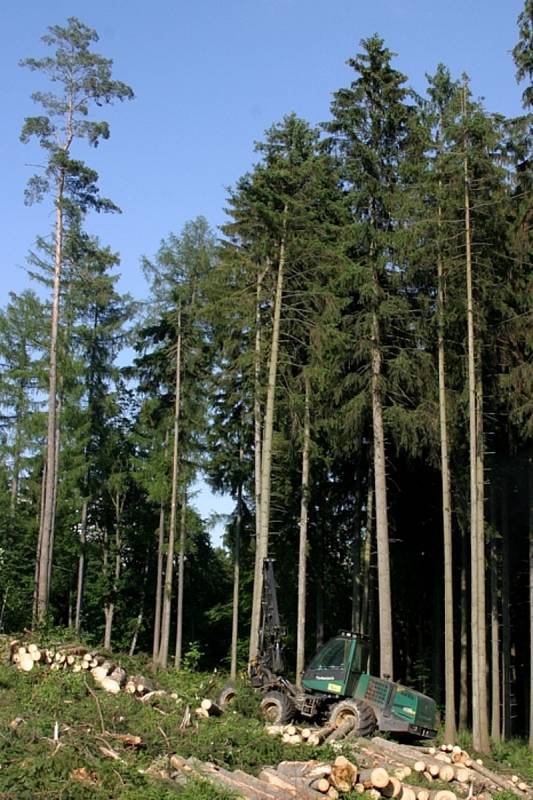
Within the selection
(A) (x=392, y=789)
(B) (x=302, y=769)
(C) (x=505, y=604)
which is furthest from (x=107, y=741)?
(C) (x=505, y=604)

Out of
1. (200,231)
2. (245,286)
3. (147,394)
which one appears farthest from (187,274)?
(245,286)

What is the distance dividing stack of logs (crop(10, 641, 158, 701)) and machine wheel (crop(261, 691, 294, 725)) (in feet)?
6.47

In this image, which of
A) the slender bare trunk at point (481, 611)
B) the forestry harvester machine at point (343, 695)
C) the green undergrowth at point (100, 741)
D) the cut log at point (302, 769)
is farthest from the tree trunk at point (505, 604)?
the cut log at point (302, 769)

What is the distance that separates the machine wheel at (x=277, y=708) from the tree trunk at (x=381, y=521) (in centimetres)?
295

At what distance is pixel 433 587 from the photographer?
29.3m

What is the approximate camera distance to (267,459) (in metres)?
19.2

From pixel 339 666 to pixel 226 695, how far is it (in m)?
2.05

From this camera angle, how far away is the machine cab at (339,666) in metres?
15.1

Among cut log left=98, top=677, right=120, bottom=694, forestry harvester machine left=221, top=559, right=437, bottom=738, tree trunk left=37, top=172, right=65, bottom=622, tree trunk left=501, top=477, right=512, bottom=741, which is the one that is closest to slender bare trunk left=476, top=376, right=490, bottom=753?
forestry harvester machine left=221, top=559, right=437, bottom=738

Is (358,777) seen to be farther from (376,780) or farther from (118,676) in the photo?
(118,676)

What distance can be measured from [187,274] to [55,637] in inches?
662

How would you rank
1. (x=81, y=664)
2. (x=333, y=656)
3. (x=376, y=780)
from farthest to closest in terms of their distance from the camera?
1. (x=333, y=656)
2. (x=81, y=664)
3. (x=376, y=780)

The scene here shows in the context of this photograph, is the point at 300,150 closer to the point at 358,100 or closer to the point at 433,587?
the point at 358,100

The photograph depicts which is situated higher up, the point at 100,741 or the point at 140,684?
the point at 140,684
